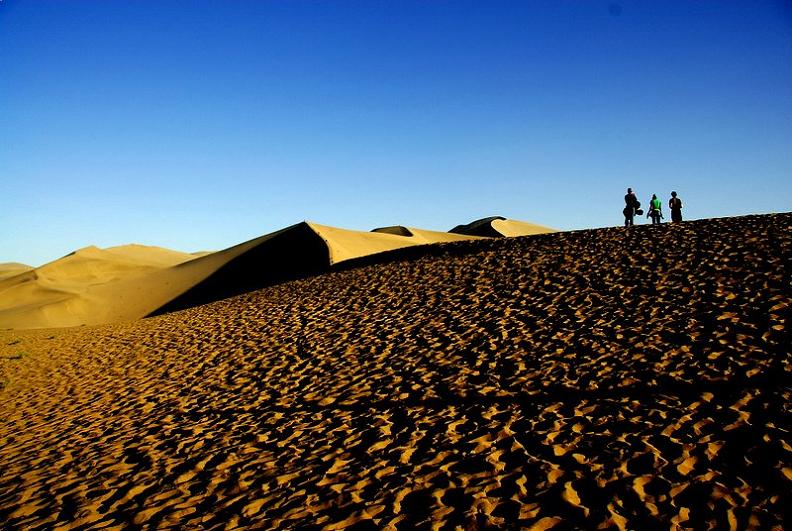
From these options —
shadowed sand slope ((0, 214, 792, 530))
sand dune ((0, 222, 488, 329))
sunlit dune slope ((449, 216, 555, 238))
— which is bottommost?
shadowed sand slope ((0, 214, 792, 530))

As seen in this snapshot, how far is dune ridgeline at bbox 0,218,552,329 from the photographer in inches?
1068

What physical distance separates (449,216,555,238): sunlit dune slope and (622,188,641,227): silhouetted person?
22071 millimetres

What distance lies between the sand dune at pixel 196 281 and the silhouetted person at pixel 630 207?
13.0 meters

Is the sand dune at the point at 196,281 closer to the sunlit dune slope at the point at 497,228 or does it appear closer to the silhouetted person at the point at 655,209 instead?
the sunlit dune slope at the point at 497,228

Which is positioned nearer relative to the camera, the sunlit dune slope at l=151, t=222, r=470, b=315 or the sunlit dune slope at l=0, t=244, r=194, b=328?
the sunlit dune slope at l=151, t=222, r=470, b=315

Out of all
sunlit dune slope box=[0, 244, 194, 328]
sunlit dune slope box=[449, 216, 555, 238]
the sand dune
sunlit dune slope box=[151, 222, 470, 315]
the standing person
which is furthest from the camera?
sunlit dune slope box=[449, 216, 555, 238]

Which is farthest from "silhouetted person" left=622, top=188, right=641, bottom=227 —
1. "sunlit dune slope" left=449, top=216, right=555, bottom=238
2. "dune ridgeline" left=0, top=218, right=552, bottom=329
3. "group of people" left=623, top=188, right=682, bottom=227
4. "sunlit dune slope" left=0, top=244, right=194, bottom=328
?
"sunlit dune slope" left=0, top=244, right=194, bottom=328

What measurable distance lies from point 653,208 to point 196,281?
27.7 m

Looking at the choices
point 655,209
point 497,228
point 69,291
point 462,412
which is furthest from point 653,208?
point 69,291

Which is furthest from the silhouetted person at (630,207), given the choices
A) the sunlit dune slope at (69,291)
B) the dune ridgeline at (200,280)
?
the sunlit dune slope at (69,291)

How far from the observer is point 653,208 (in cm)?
2086

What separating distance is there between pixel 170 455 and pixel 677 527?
611 centimetres

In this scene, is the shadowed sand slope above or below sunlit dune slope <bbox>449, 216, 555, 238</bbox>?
below

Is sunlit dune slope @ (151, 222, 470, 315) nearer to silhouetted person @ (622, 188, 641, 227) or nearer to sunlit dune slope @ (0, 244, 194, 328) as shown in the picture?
sunlit dune slope @ (0, 244, 194, 328)
